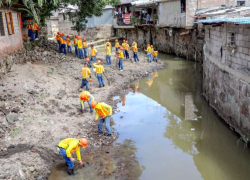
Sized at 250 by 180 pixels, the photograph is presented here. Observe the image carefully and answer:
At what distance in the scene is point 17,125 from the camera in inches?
343

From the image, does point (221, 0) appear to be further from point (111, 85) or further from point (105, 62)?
point (111, 85)

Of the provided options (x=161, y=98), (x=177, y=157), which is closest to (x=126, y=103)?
(x=161, y=98)

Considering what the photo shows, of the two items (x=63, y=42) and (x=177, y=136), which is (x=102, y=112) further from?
(x=63, y=42)

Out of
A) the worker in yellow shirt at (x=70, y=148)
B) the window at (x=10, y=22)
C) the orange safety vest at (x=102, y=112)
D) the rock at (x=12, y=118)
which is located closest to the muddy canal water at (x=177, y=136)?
the orange safety vest at (x=102, y=112)

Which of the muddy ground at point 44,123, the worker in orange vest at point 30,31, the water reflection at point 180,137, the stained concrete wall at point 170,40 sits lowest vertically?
the water reflection at point 180,137

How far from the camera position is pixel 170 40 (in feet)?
90.4

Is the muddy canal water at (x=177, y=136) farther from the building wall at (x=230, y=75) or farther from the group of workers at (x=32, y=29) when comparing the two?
the group of workers at (x=32, y=29)

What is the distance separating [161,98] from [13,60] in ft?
28.1

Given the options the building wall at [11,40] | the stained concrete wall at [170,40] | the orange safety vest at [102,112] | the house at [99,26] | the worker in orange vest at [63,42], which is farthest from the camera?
the house at [99,26]

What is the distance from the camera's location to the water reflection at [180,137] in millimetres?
7703

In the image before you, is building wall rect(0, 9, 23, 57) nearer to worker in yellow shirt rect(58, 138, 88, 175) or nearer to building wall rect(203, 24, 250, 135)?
worker in yellow shirt rect(58, 138, 88, 175)

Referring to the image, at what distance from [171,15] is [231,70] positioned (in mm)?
15812

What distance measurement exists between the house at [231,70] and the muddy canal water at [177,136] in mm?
743

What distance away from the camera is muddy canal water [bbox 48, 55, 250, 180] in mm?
7691
